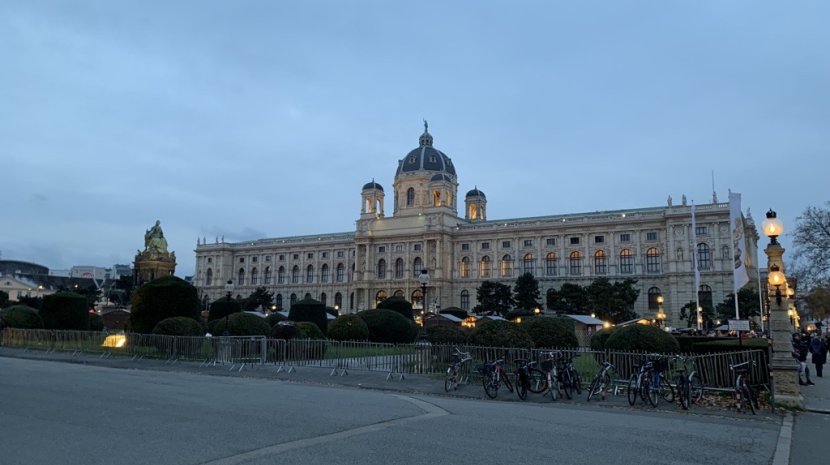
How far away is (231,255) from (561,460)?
347ft

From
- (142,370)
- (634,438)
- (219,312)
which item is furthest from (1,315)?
(634,438)

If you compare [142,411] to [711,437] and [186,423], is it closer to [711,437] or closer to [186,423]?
[186,423]

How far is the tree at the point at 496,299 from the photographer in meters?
72.9

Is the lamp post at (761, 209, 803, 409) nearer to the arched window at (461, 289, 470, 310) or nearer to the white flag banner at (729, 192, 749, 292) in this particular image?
the white flag banner at (729, 192, 749, 292)

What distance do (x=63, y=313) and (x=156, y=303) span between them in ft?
38.3

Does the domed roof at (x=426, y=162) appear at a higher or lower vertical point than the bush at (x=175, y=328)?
higher

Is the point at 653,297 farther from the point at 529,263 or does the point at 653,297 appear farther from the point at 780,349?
the point at 780,349

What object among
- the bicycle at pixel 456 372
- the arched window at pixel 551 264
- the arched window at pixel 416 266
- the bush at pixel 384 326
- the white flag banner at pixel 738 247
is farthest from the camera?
the arched window at pixel 416 266

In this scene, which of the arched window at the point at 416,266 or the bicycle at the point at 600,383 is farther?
the arched window at the point at 416,266

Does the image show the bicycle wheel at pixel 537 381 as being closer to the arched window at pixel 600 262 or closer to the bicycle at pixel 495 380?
the bicycle at pixel 495 380

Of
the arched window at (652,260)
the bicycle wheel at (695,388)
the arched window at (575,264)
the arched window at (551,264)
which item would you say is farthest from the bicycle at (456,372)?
the arched window at (551,264)

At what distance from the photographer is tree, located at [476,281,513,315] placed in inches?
2872

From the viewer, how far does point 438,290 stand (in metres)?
84.9

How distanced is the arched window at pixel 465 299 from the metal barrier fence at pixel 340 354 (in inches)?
2378
